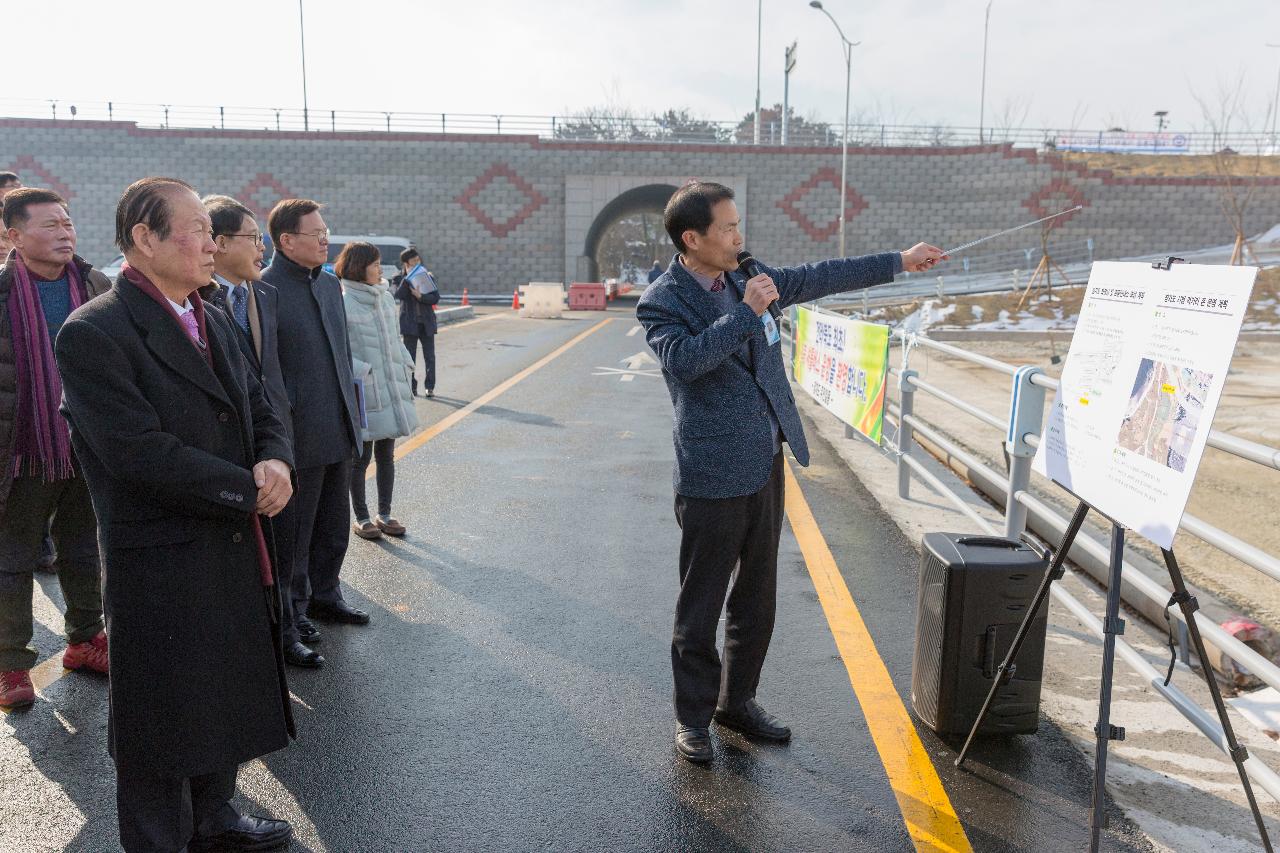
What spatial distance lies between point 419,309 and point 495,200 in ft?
107

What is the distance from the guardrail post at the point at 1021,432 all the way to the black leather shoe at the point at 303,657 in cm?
341

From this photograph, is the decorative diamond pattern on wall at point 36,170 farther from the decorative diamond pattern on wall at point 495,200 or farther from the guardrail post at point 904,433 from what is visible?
the guardrail post at point 904,433

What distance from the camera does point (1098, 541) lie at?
233 inches

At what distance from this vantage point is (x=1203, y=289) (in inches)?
102

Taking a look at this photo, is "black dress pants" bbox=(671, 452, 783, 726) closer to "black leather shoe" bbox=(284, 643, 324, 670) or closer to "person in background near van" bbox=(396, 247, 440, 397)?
"black leather shoe" bbox=(284, 643, 324, 670)

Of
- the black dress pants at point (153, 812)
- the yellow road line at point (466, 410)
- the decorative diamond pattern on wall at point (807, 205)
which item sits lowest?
the yellow road line at point (466, 410)

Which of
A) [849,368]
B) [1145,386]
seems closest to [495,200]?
[849,368]

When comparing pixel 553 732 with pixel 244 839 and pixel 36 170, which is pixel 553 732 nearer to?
pixel 244 839

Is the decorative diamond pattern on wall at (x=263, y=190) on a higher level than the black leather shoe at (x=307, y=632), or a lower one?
higher

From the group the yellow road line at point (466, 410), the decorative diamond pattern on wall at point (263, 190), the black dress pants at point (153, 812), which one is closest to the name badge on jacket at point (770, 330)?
the black dress pants at point (153, 812)

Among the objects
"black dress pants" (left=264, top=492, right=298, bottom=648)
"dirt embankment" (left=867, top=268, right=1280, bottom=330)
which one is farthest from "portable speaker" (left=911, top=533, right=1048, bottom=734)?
"dirt embankment" (left=867, top=268, right=1280, bottom=330)

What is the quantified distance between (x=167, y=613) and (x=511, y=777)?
132 centimetres

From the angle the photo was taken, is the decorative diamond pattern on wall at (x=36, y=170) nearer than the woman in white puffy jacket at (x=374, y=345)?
No

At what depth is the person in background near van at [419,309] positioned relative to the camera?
11.8 meters
